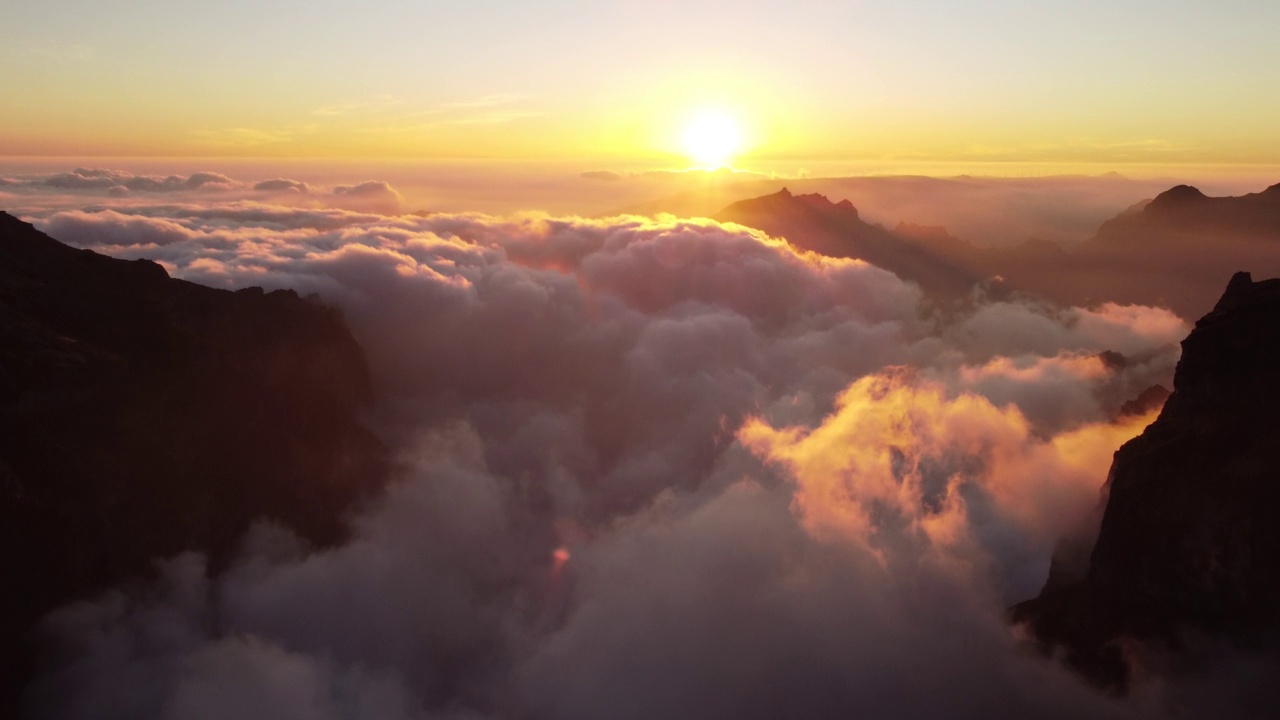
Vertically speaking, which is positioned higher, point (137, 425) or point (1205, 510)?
point (1205, 510)

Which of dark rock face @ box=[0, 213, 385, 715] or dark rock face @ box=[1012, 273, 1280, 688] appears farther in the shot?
dark rock face @ box=[0, 213, 385, 715]

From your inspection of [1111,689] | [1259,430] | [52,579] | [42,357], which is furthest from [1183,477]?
[42,357]

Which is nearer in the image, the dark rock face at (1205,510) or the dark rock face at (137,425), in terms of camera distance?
the dark rock face at (1205,510)

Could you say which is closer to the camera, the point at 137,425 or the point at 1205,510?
the point at 1205,510
